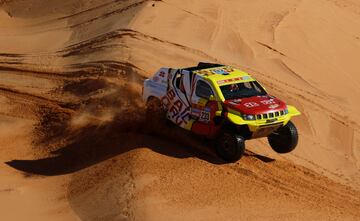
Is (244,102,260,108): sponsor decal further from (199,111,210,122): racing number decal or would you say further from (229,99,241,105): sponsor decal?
(199,111,210,122): racing number decal

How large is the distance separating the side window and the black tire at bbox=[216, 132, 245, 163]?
1060 mm

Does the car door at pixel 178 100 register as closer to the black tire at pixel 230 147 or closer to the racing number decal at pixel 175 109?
the racing number decal at pixel 175 109

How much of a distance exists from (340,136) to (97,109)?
22.0 feet

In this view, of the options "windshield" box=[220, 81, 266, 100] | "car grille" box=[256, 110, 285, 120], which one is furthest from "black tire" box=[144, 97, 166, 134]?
"car grille" box=[256, 110, 285, 120]

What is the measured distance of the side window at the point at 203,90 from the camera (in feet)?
50.4

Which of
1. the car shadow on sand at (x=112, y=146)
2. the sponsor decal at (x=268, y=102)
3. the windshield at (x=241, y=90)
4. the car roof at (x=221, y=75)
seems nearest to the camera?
the sponsor decal at (x=268, y=102)

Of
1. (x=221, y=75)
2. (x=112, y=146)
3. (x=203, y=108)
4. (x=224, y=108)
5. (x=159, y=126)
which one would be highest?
(x=221, y=75)

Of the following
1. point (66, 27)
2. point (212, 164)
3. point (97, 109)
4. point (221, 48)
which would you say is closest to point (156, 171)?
point (212, 164)

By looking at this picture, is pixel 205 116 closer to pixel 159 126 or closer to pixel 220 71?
pixel 220 71

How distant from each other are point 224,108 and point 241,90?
2.95ft

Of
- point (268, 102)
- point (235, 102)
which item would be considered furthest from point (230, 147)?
point (268, 102)

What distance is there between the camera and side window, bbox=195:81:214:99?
15352mm

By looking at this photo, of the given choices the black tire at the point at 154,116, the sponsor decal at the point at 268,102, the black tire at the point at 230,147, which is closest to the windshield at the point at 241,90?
the sponsor decal at the point at 268,102

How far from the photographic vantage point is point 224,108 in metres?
14.9
